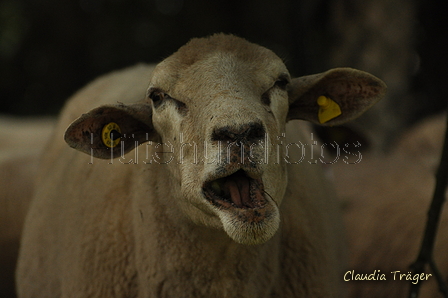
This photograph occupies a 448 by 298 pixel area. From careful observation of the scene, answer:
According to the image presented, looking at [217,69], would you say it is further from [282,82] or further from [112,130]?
[112,130]

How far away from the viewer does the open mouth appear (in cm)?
228

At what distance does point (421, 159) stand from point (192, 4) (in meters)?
5.59

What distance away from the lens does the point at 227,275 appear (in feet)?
8.90

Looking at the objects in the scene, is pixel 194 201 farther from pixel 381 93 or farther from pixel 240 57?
pixel 381 93

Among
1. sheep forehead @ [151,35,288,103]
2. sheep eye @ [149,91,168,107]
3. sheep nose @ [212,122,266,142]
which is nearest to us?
sheep nose @ [212,122,266,142]

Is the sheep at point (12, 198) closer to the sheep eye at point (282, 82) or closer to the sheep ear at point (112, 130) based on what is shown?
the sheep ear at point (112, 130)

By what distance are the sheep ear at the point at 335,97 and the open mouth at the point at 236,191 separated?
711 mm

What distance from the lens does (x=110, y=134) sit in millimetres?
2805

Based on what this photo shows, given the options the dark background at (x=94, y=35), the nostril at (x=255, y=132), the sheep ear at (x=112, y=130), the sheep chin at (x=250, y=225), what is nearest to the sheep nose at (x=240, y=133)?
the nostril at (x=255, y=132)

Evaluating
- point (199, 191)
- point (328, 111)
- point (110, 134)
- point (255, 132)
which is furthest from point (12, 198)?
point (255, 132)

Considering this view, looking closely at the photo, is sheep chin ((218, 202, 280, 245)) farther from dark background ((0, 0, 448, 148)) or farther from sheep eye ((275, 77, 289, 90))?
dark background ((0, 0, 448, 148))

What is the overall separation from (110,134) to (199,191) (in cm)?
67

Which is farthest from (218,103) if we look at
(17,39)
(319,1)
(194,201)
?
(17,39)

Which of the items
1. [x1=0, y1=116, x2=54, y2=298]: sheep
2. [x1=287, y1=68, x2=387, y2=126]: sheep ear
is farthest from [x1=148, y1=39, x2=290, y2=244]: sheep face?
[x1=0, y1=116, x2=54, y2=298]: sheep
